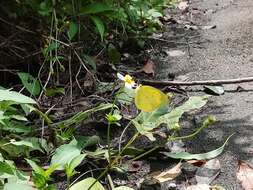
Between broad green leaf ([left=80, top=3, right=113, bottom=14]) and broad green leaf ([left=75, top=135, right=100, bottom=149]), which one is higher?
broad green leaf ([left=80, top=3, right=113, bottom=14])

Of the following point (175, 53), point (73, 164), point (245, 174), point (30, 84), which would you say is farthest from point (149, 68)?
point (73, 164)

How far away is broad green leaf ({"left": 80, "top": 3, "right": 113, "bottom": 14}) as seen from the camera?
6.66 ft

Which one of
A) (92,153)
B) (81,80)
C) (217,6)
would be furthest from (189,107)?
(217,6)

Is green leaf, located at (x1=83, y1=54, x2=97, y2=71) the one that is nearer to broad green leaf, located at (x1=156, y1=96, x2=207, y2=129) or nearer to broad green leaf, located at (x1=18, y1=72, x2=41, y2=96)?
broad green leaf, located at (x1=18, y1=72, x2=41, y2=96)

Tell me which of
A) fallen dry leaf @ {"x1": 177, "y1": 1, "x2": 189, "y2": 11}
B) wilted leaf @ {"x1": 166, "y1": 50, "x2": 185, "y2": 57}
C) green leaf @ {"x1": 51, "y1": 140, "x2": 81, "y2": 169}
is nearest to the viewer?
green leaf @ {"x1": 51, "y1": 140, "x2": 81, "y2": 169}

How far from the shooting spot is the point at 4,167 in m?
1.19

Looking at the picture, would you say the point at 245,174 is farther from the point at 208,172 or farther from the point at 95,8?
the point at 95,8

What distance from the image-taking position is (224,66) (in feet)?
7.82

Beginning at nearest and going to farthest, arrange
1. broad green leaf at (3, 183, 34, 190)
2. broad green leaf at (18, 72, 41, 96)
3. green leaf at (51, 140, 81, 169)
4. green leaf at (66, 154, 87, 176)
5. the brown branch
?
broad green leaf at (3, 183, 34, 190), green leaf at (66, 154, 87, 176), green leaf at (51, 140, 81, 169), broad green leaf at (18, 72, 41, 96), the brown branch

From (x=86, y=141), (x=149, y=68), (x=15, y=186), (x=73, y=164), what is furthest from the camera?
(x=149, y=68)

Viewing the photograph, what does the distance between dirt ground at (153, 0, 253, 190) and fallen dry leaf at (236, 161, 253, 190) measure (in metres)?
0.02

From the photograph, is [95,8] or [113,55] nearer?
[95,8]

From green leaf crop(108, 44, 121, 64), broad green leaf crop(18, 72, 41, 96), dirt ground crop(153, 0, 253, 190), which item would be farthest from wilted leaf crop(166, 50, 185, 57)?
broad green leaf crop(18, 72, 41, 96)

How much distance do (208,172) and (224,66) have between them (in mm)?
1012
